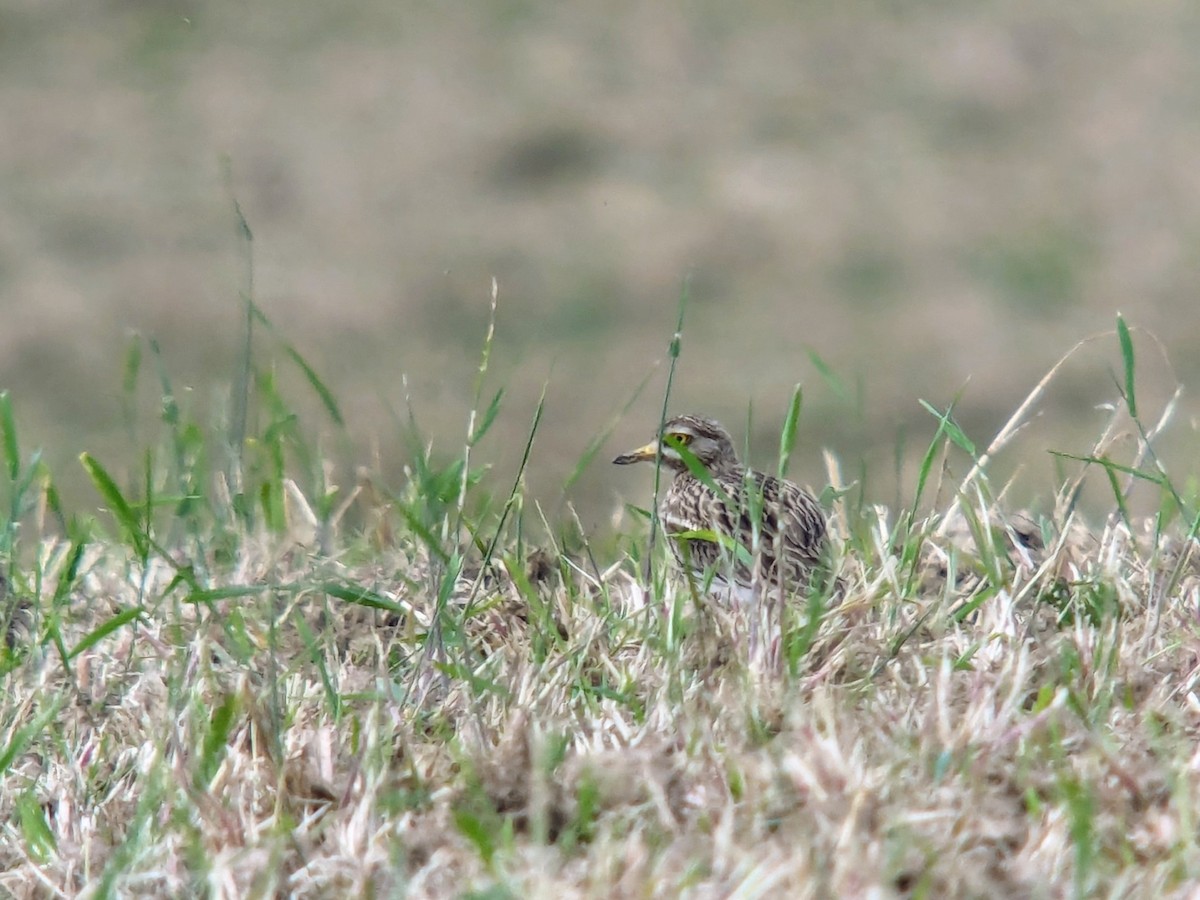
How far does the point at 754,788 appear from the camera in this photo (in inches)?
114

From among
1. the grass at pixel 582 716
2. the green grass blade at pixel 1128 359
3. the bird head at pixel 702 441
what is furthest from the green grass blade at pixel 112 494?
the bird head at pixel 702 441

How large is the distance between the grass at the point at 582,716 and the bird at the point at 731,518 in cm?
13

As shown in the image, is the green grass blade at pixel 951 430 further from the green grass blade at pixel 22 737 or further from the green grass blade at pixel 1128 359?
the green grass blade at pixel 22 737

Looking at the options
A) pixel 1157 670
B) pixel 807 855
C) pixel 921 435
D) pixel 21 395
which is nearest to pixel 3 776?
pixel 807 855

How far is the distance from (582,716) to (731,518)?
67.3 inches

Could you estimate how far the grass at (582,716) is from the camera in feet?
9.12

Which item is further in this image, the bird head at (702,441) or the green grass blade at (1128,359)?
the bird head at (702,441)

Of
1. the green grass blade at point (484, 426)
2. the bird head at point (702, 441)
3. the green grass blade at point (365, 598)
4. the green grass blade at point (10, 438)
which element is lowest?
the bird head at point (702, 441)

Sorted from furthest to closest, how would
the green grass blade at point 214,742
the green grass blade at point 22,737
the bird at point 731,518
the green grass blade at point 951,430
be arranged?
the green grass blade at point 951,430, the bird at point 731,518, the green grass blade at point 22,737, the green grass blade at point 214,742

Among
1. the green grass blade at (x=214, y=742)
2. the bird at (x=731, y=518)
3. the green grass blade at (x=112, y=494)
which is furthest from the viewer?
the bird at (x=731, y=518)

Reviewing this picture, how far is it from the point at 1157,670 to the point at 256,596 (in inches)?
77.8

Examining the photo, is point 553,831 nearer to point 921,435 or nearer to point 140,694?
point 140,694

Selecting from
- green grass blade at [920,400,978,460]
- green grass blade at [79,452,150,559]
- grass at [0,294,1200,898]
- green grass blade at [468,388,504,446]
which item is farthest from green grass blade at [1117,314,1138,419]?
green grass blade at [79,452,150,559]

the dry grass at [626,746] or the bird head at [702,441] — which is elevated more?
the dry grass at [626,746]
